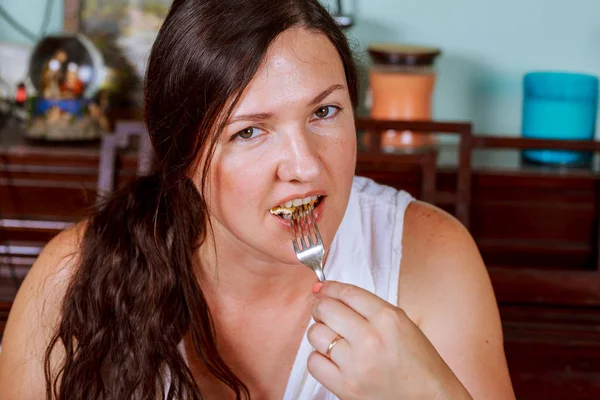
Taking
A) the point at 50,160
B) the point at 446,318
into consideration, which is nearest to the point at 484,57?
the point at 50,160

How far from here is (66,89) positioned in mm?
2566

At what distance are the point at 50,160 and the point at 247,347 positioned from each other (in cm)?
116

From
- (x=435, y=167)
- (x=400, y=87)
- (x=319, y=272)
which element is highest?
(x=319, y=272)

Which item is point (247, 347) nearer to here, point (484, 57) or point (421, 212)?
point (421, 212)

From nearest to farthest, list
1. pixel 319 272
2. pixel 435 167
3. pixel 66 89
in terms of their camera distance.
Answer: pixel 319 272
pixel 435 167
pixel 66 89

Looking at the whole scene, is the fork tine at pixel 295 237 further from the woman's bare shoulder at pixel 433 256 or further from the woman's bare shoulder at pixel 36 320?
the woman's bare shoulder at pixel 36 320

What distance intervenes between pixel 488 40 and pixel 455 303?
1.53m

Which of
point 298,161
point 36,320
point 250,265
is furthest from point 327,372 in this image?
point 36,320

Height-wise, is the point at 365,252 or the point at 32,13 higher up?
the point at 32,13

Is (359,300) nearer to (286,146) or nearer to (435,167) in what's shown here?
(286,146)

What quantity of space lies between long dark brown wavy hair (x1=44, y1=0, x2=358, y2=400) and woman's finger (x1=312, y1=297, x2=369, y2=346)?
31 centimetres

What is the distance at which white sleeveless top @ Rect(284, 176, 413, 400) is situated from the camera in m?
1.50

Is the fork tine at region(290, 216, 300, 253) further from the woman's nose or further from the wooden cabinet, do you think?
the wooden cabinet

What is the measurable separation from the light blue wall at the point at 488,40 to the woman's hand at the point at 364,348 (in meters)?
1.86
